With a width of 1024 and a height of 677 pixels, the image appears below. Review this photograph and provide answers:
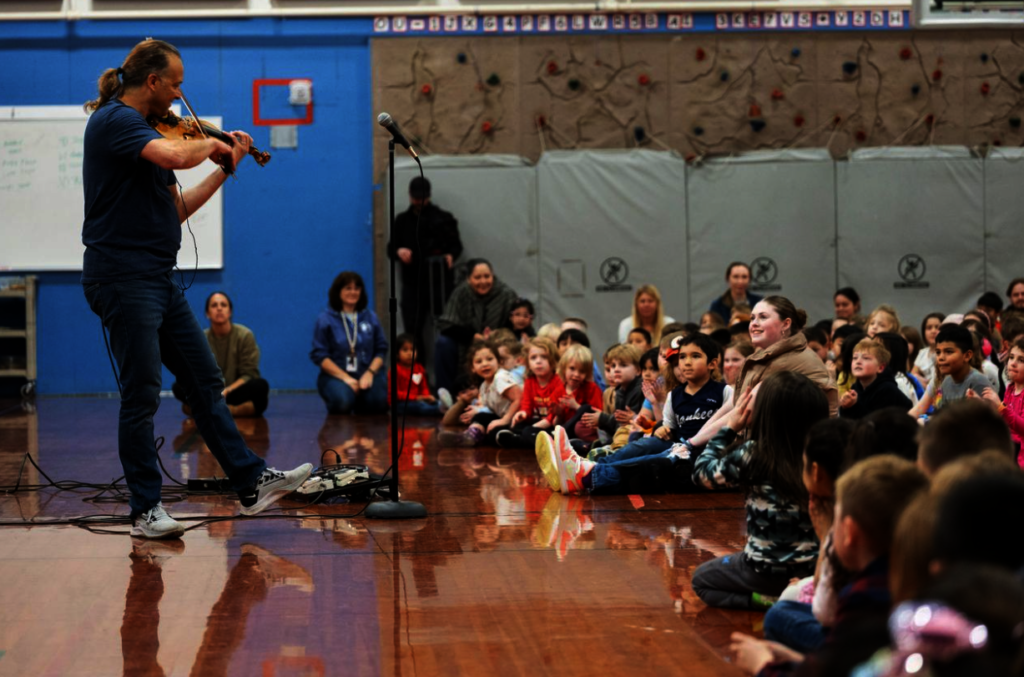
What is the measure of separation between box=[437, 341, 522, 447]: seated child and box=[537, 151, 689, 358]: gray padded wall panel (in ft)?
9.65

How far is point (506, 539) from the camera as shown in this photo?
4.58 meters

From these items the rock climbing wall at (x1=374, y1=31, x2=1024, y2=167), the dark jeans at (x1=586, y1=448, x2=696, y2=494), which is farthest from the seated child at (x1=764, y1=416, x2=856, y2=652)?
the rock climbing wall at (x1=374, y1=31, x2=1024, y2=167)

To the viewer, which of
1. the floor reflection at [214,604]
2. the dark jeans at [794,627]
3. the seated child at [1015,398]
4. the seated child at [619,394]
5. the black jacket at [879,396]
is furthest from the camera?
the seated child at [619,394]

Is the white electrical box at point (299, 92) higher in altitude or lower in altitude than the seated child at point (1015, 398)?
higher

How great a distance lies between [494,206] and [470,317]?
1.41 meters

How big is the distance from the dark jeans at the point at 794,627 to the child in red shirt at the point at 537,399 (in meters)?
4.33

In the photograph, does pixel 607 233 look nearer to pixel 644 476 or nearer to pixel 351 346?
pixel 351 346

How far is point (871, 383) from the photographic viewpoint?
6359mm

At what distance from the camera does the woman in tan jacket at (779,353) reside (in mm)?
4945

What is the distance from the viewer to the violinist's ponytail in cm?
453

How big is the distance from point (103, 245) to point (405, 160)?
23.6 ft

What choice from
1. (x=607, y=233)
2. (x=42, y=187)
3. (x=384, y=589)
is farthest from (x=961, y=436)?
(x=42, y=187)

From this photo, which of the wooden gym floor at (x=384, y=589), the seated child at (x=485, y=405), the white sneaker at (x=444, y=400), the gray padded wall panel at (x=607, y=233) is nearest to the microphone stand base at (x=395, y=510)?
the wooden gym floor at (x=384, y=589)

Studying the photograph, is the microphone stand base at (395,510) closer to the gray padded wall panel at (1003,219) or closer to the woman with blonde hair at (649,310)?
the woman with blonde hair at (649,310)
